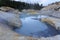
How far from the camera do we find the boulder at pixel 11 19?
2.26m

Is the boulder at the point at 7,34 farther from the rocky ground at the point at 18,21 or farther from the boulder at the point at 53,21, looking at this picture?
the boulder at the point at 53,21

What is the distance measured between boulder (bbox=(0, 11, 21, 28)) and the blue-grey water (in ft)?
0.25

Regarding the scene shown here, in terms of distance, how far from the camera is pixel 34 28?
2.27m

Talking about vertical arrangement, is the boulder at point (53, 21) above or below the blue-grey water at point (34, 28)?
above

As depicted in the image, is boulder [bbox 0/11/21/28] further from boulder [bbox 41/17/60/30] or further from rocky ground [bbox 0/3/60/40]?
boulder [bbox 41/17/60/30]

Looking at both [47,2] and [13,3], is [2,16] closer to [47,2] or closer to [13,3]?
[13,3]

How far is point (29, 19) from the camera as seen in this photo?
7.94 ft

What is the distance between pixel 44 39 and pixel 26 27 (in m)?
0.39

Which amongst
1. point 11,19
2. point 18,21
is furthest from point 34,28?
point 11,19

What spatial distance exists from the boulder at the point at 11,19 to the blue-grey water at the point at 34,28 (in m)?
0.08

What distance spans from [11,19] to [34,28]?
36cm

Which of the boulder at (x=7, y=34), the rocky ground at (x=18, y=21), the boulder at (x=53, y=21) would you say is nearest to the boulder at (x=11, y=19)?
the rocky ground at (x=18, y=21)

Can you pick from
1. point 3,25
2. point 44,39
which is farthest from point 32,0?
point 44,39

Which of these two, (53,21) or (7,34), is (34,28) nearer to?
Result: (53,21)
